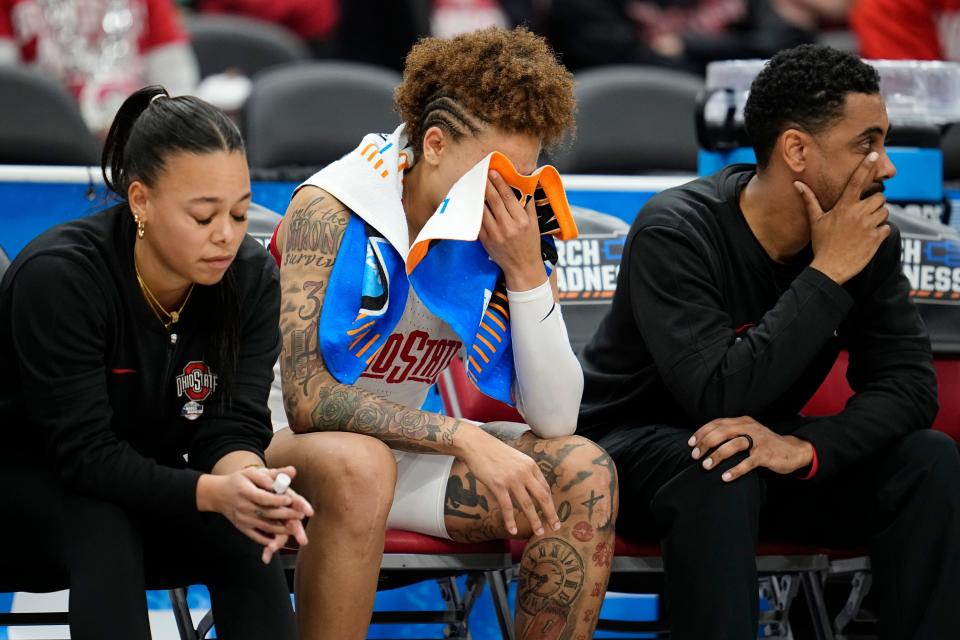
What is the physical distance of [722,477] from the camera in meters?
2.48

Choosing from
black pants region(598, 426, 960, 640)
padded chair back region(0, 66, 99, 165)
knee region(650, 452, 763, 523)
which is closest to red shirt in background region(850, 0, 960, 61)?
black pants region(598, 426, 960, 640)

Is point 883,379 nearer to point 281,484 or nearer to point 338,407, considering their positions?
point 338,407

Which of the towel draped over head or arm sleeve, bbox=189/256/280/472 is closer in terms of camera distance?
arm sleeve, bbox=189/256/280/472

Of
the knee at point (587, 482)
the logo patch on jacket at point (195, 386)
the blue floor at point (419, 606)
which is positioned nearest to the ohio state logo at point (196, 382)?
the logo patch on jacket at point (195, 386)

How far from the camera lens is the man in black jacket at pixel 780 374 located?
2492 millimetres

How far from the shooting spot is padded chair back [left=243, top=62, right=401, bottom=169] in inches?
168

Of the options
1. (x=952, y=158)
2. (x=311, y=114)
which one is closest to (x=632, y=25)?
(x=952, y=158)

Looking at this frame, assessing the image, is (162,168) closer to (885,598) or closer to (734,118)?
(885,598)

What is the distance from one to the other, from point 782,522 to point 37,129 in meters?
2.32

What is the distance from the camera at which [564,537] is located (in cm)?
238

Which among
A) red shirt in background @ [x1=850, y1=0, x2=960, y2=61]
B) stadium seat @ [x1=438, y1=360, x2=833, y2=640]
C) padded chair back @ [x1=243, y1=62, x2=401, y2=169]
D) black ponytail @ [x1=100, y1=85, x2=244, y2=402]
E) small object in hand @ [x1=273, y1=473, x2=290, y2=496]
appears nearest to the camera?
small object in hand @ [x1=273, y1=473, x2=290, y2=496]

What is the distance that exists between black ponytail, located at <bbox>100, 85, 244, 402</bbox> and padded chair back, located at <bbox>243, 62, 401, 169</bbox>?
1.94 m

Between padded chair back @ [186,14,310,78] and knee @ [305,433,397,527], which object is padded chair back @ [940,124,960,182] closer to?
padded chair back @ [186,14,310,78]

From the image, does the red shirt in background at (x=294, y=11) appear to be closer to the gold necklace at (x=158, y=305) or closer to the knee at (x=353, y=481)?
the gold necklace at (x=158, y=305)
